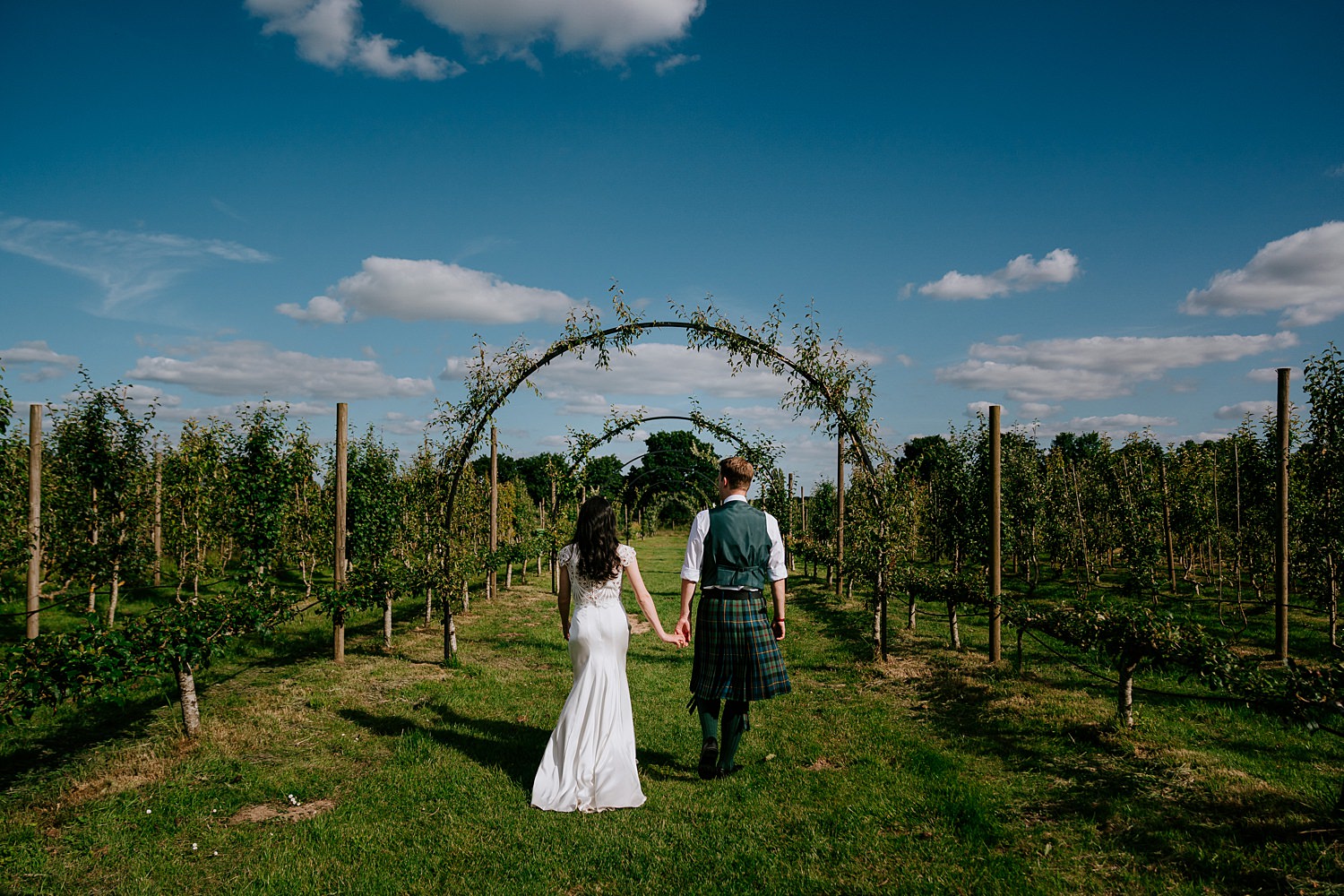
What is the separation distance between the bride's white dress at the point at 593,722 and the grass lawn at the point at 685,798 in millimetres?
182

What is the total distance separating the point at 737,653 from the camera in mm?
5012

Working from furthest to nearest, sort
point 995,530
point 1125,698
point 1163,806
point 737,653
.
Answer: point 995,530
point 1125,698
point 737,653
point 1163,806

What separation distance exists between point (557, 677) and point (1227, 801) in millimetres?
6777

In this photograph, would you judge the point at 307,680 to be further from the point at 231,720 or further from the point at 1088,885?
the point at 1088,885

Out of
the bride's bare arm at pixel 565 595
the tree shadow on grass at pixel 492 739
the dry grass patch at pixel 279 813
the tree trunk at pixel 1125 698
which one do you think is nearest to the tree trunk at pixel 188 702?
the tree shadow on grass at pixel 492 739

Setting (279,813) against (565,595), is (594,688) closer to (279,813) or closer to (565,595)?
(565,595)

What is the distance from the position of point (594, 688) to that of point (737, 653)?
1082 mm

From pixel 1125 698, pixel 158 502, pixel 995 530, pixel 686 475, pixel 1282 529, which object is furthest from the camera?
Answer: pixel 686 475

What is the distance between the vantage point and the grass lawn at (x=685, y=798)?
378 cm

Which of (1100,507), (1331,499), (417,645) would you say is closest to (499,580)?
(417,645)

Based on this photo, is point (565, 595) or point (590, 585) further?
point (565, 595)

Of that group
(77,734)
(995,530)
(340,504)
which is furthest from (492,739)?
(995,530)

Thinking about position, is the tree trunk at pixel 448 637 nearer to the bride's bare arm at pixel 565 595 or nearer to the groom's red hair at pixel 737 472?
the bride's bare arm at pixel 565 595

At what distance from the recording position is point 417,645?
1078 centimetres
